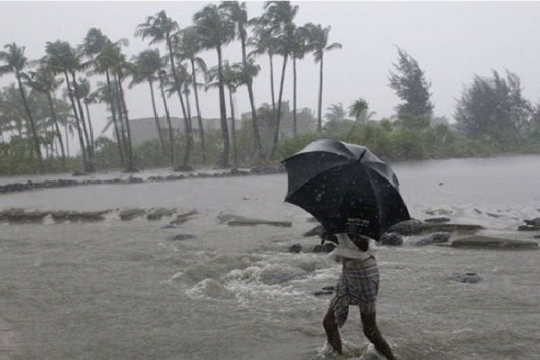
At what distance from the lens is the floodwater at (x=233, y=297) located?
477cm

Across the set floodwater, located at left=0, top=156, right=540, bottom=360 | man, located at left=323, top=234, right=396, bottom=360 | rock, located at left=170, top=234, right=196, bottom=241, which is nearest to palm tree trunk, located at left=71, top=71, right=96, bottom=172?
floodwater, located at left=0, top=156, right=540, bottom=360

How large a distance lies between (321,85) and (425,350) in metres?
38.7

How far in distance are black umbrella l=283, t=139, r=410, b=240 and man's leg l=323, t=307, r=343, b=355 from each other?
29.6 inches

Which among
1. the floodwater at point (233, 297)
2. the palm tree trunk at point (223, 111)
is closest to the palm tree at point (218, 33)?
the palm tree trunk at point (223, 111)

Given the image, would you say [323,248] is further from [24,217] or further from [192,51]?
[192,51]

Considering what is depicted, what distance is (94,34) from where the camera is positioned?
45.8 m

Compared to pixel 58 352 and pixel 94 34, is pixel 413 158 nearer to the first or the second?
pixel 94 34

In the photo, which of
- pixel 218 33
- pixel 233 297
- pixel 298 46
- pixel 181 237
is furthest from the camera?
pixel 298 46

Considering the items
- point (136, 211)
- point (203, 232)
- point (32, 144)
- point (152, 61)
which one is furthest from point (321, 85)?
point (203, 232)

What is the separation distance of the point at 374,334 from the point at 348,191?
112 cm

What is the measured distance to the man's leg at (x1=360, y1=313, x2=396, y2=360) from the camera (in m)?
4.08

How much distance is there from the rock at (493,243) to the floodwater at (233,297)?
277 mm

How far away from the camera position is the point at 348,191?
390 centimetres

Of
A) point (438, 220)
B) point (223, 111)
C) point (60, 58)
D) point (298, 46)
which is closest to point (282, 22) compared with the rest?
point (298, 46)
